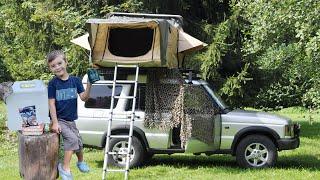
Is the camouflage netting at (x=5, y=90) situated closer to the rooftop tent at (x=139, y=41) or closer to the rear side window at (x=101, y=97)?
the rooftop tent at (x=139, y=41)

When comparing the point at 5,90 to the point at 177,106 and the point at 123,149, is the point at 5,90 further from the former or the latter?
the point at 123,149

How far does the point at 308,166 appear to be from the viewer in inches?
461

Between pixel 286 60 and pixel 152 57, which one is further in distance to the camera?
pixel 286 60

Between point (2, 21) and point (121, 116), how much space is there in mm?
12425

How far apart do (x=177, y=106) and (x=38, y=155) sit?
178 inches

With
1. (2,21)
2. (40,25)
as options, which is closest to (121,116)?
(40,25)

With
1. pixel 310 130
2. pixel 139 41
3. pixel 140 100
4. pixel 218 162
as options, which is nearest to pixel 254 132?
pixel 218 162

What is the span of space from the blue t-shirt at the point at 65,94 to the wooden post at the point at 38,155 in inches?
31.6

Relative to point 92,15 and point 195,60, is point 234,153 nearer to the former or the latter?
point 195,60

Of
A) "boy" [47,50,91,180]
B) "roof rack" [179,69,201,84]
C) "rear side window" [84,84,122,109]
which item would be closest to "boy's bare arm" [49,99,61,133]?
"boy" [47,50,91,180]

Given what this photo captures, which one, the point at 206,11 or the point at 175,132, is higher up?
the point at 206,11

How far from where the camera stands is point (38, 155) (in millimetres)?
6648

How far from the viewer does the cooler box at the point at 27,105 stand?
254 inches

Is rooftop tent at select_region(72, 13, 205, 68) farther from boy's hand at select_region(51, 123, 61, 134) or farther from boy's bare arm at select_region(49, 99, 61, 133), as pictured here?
boy's hand at select_region(51, 123, 61, 134)
